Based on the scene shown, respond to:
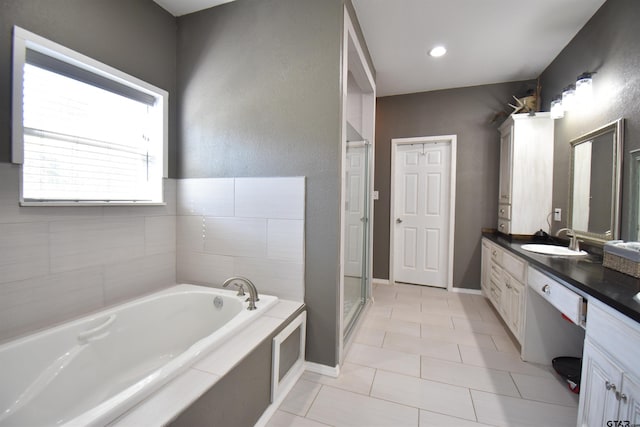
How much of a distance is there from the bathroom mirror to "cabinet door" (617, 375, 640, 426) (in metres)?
1.22

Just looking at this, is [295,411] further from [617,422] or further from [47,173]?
[47,173]

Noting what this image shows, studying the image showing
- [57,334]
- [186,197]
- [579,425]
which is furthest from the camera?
[186,197]

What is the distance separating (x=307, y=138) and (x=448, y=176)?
2.44 meters

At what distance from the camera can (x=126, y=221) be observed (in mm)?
1925

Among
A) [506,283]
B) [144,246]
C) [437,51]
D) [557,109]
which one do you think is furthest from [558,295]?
[144,246]

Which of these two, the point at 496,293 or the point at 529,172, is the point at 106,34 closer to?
the point at 529,172

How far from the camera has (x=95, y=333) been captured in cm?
152

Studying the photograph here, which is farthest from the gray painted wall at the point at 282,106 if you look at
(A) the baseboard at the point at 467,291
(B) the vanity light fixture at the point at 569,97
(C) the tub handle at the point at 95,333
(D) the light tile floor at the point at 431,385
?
(A) the baseboard at the point at 467,291

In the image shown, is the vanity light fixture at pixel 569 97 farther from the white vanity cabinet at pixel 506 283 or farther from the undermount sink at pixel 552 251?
the white vanity cabinet at pixel 506 283

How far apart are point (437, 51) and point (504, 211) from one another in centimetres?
182

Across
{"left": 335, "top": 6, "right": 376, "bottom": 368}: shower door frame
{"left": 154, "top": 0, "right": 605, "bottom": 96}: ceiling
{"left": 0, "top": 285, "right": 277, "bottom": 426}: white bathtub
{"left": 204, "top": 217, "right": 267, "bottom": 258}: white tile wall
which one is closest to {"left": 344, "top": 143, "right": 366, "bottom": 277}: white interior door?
{"left": 335, "top": 6, "right": 376, "bottom": 368}: shower door frame

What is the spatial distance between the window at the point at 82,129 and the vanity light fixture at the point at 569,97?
3.28 m

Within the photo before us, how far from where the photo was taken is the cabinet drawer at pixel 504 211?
2.88 metres

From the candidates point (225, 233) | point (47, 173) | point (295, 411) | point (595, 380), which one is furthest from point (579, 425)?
point (47, 173)
